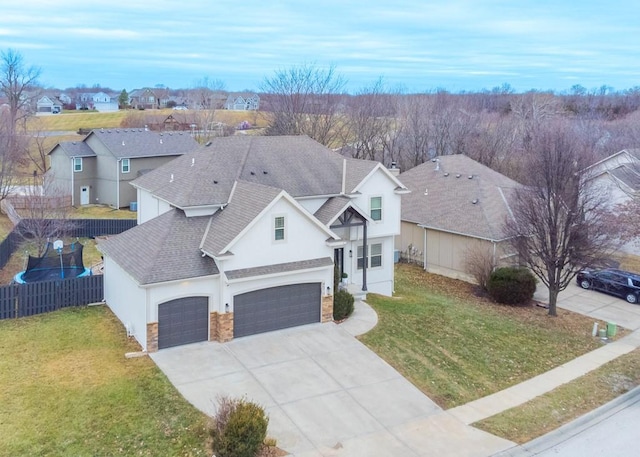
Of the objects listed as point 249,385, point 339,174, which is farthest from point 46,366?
point 339,174

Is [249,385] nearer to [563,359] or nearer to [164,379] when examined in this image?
[164,379]

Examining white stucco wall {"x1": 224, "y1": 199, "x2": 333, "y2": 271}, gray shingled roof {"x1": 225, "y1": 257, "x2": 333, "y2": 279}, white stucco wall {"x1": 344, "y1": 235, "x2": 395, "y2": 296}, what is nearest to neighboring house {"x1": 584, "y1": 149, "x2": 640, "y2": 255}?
white stucco wall {"x1": 344, "y1": 235, "x2": 395, "y2": 296}

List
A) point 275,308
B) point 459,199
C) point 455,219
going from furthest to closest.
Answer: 1. point 459,199
2. point 455,219
3. point 275,308

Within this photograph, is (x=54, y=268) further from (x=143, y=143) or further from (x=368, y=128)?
(x=368, y=128)

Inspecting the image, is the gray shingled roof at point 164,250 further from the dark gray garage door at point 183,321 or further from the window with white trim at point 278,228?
the window with white trim at point 278,228

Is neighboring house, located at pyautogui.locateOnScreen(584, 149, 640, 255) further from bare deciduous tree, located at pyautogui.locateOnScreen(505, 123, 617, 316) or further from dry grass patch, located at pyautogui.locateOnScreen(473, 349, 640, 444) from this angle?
dry grass patch, located at pyautogui.locateOnScreen(473, 349, 640, 444)

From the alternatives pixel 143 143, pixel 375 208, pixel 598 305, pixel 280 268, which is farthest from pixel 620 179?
pixel 143 143

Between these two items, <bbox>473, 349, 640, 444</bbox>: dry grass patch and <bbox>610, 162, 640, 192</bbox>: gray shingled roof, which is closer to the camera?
<bbox>473, 349, 640, 444</bbox>: dry grass patch
